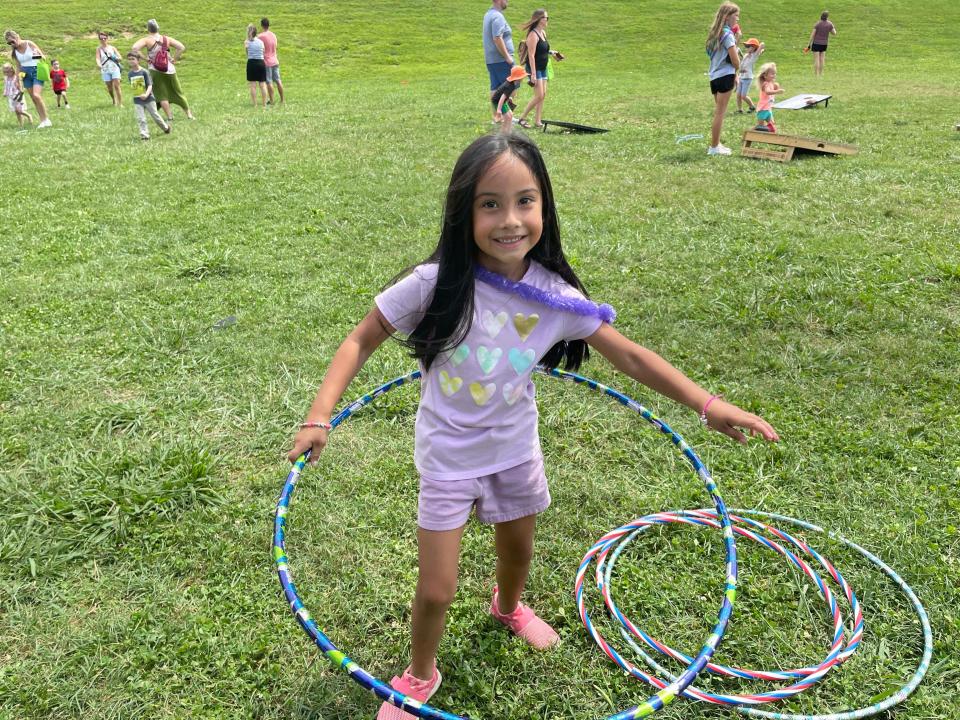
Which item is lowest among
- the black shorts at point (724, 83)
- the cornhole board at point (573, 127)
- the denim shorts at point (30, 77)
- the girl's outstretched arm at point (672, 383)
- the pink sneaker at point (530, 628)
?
the pink sneaker at point (530, 628)

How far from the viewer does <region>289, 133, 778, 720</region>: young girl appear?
2234mm

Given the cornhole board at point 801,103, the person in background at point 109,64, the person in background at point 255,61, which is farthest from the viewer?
the person in background at point 109,64

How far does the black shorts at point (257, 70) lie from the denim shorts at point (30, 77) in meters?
4.08

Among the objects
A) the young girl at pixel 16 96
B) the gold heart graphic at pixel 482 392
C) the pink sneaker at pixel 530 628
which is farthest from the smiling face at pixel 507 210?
the young girl at pixel 16 96

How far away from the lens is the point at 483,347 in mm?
2289

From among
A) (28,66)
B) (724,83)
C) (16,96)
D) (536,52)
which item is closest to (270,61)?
(28,66)

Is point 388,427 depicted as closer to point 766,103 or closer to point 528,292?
point 528,292

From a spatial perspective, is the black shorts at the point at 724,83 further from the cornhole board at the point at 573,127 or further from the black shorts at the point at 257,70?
the black shorts at the point at 257,70

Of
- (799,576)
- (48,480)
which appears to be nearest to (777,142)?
(799,576)

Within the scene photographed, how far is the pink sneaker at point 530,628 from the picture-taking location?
9.58 feet

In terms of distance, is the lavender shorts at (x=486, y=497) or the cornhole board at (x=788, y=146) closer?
the lavender shorts at (x=486, y=497)

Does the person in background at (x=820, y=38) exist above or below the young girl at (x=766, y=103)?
above

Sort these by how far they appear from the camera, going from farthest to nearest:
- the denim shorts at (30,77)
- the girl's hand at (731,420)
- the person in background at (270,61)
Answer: the person in background at (270,61)
the denim shorts at (30,77)
the girl's hand at (731,420)

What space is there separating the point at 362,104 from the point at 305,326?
1279 cm
